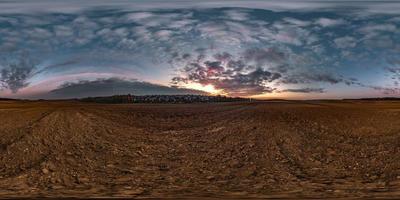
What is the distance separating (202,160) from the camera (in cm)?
2052

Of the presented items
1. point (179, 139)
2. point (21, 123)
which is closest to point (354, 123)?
point (179, 139)

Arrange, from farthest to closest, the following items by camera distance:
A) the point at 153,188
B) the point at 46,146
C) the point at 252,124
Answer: the point at 252,124
the point at 46,146
the point at 153,188

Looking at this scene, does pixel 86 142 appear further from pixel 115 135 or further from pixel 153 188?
pixel 153 188

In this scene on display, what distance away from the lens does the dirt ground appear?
1524cm

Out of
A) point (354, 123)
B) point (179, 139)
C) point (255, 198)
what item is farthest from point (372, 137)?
point (255, 198)

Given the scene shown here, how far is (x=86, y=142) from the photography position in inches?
979

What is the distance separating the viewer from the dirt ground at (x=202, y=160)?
50.0ft

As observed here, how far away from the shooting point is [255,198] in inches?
522

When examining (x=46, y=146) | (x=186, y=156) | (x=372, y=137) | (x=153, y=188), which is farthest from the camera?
(x=372, y=137)

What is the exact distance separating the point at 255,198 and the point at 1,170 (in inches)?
387

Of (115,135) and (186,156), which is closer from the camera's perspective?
(186,156)

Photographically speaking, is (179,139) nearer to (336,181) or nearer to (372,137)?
(372,137)

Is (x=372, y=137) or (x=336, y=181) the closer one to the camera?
(x=336, y=181)

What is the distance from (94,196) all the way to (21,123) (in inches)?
797
